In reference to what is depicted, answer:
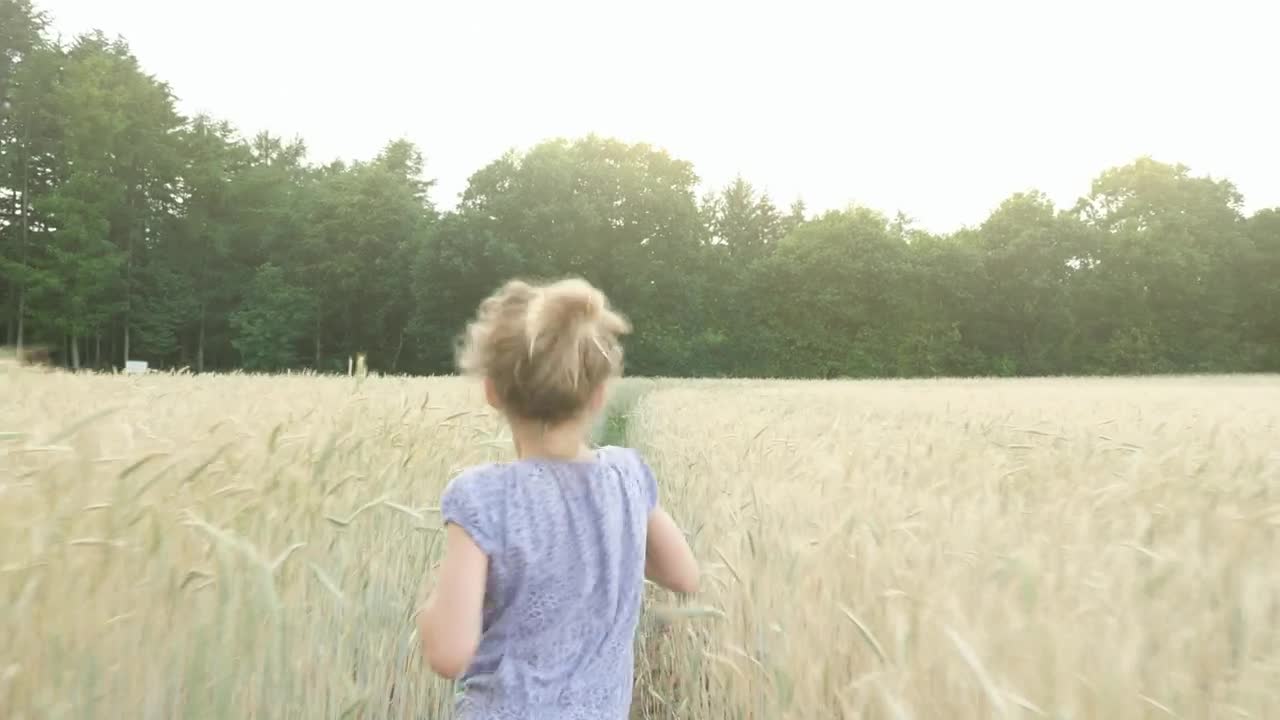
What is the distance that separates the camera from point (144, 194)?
39.8 m

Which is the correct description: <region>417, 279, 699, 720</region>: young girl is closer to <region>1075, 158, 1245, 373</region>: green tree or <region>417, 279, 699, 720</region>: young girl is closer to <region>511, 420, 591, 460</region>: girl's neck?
<region>511, 420, 591, 460</region>: girl's neck

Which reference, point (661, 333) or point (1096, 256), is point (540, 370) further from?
point (1096, 256)

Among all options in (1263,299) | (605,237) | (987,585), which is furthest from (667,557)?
(1263,299)

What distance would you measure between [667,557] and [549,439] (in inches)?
16.5

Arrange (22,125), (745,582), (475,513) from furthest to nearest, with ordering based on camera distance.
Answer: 1. (22,125)
2. (745,582)
3. (475,513)

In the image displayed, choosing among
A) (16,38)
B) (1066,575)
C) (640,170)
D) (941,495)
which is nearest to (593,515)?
(1066,575)

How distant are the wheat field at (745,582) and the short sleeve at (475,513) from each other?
153 millimetres

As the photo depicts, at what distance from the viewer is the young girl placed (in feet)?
5.19

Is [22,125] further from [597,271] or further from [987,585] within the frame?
[987,585]

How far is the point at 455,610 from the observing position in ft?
5.08

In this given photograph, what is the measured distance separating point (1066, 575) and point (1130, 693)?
1.56 feet

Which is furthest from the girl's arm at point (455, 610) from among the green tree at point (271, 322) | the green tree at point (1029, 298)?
the green tree at point (1029, 298)

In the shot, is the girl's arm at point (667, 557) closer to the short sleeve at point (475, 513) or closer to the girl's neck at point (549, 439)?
the girl's neck at point (549, 439)

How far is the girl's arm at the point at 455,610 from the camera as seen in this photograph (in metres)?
1.53
